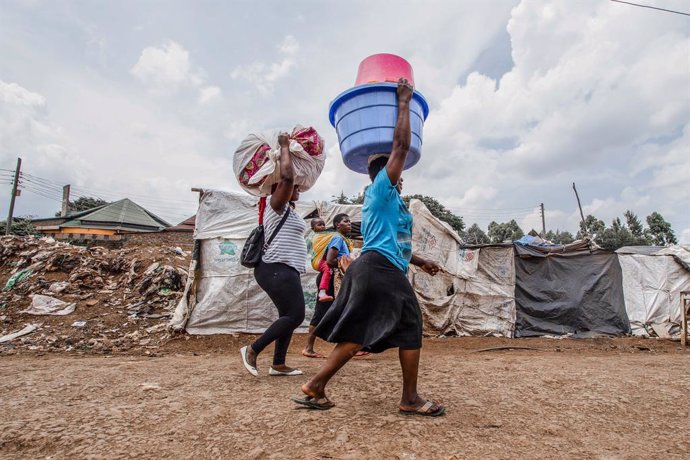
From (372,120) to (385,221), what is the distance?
61 cm

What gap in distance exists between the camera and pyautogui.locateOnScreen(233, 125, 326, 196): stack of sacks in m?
2.86

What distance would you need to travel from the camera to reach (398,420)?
2.07m

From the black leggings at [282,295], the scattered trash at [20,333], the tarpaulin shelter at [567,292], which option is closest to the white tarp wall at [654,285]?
the tarpaulin shelter at [567,292]

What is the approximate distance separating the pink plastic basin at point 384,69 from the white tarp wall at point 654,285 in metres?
7.89

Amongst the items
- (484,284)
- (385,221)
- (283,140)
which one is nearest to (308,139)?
(283,140)

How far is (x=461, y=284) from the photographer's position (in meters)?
7.22

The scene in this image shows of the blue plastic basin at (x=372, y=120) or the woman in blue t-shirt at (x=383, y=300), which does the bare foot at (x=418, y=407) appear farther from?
the blue plastic basin at (x=372, y=120)

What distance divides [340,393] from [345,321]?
0.76 m

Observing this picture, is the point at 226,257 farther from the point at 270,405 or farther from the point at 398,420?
the point at 398,420

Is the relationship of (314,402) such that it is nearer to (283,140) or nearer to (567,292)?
(283,140)

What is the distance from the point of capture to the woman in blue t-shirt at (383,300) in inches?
82.0

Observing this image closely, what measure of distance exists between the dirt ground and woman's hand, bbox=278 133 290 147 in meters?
1.69

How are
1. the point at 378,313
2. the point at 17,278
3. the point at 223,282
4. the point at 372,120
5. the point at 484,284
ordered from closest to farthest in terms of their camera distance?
the point at 378,313 → the point at 372,120 → the point at 223,282 → the point at 484,284 → the point at 17,278

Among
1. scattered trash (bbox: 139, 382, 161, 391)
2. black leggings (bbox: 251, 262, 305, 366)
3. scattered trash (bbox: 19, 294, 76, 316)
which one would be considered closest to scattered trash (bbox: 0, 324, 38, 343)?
scattered trash (bbox: 19, 294, 76, 316)
